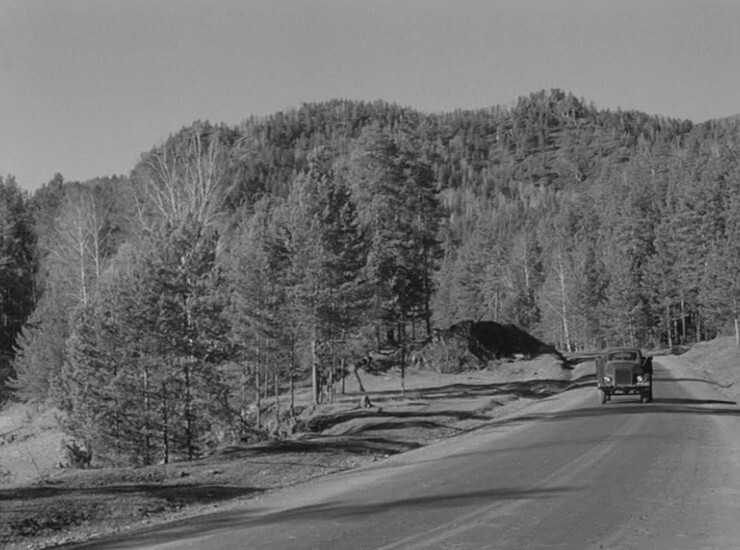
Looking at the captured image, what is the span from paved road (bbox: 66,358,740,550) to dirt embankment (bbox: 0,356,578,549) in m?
1.26

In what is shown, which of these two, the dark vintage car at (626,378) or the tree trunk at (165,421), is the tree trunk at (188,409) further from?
the dark vintage car at (626,378)

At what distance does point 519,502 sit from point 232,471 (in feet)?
23.9

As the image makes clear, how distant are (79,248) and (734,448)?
4221 cm

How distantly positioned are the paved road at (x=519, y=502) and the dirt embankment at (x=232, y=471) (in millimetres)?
1256

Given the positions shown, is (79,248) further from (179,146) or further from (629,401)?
(629,401)

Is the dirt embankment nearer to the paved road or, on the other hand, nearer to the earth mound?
the paved road

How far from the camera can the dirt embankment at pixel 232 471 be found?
11.9 meters

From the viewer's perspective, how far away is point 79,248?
163 ft

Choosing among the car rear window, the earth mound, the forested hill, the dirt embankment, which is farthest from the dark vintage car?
the earth mound

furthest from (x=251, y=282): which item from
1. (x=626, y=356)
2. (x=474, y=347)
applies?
(x=474, y=347)

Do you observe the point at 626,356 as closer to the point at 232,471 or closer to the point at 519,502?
the point at 232,471

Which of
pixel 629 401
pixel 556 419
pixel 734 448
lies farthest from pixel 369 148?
pixel 734 448

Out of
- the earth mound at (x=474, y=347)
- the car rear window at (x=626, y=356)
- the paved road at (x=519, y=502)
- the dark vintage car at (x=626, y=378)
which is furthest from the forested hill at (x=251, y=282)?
the paved road at (x=519, y=502)

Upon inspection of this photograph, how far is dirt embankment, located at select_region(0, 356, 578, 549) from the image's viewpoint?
11906 mm
